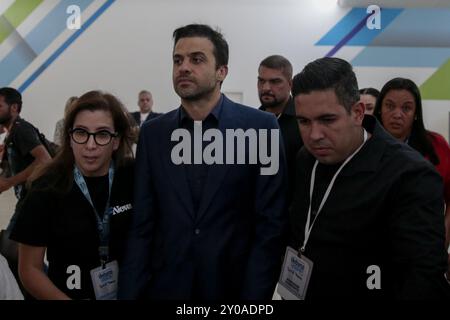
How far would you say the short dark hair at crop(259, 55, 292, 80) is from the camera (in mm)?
1404

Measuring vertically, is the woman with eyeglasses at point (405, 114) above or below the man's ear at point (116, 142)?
above

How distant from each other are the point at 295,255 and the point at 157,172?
45 cm

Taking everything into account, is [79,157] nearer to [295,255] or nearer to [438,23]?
[295,255]

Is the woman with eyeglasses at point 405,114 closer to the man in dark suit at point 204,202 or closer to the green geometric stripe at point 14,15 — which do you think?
the man in dark suit at point 204,202

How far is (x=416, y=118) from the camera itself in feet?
4.39

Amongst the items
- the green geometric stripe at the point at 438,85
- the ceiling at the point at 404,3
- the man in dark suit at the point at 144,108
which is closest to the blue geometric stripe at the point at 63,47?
the man in dark suit at the point at 144,108

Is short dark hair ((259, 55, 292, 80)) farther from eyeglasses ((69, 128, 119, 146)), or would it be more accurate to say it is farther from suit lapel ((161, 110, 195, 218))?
eyeglasses ((69, 128, 119, 146))

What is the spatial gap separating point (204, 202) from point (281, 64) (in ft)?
1.86

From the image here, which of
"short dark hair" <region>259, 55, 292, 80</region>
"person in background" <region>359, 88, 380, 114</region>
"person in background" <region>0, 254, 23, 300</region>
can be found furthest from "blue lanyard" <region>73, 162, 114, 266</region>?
"person in background" <region>359, 88, 380, 114</region>

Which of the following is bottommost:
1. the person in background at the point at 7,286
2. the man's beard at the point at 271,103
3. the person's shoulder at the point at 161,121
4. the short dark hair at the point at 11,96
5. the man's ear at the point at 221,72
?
the person in background at the point at 7,286

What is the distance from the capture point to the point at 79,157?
115 centimetres

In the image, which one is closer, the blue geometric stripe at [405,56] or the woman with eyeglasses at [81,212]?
the woman with eyeglasses at [81,212]

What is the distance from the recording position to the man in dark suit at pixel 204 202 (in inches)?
46.1
